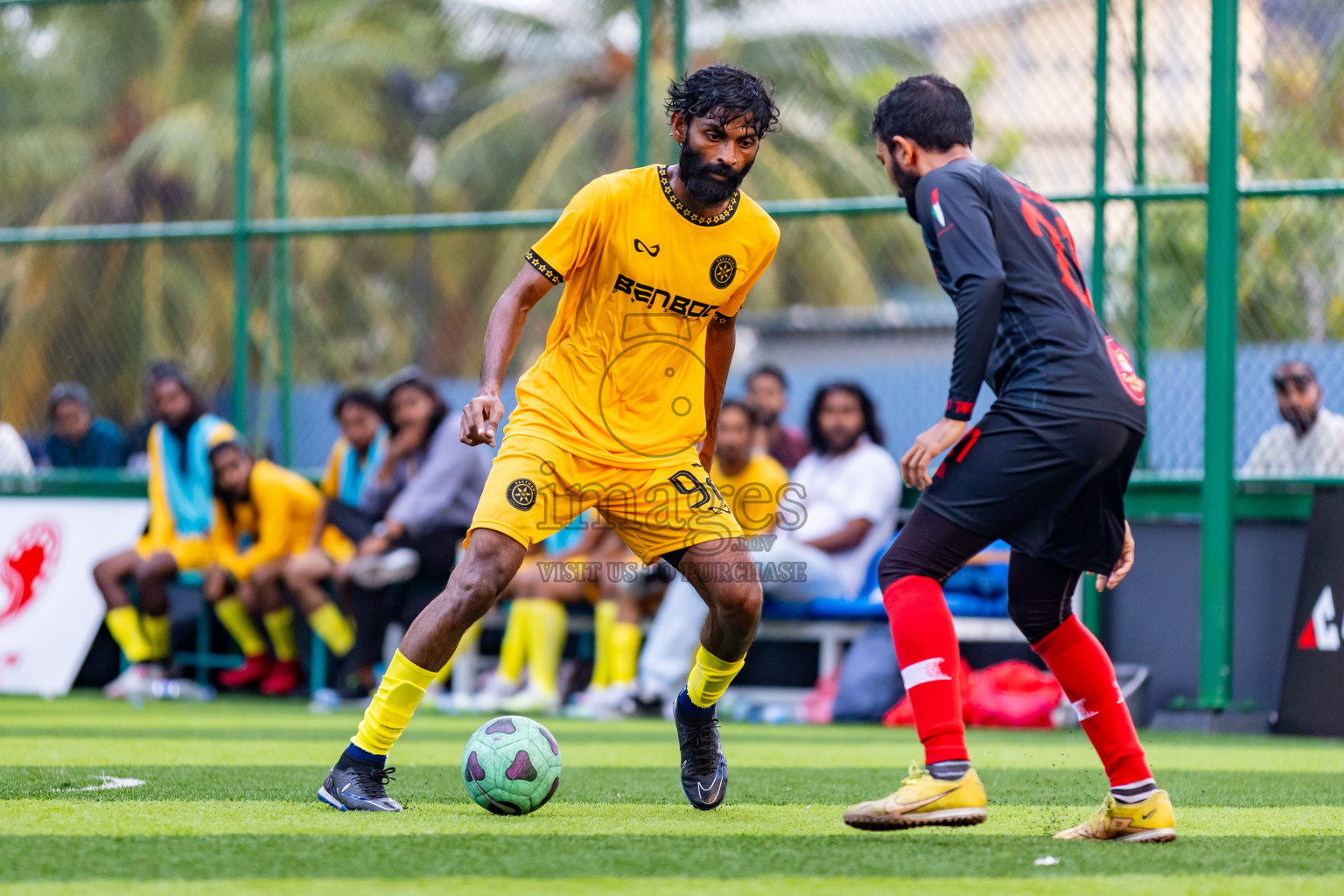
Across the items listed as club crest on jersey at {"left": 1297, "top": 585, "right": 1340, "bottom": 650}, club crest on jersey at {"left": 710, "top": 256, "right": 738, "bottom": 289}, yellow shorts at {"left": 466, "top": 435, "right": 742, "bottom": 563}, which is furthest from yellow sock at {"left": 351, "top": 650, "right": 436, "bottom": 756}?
club crest on jersey at {"left": 1297, "top": 585, "right": 1340, "bottom": 650}

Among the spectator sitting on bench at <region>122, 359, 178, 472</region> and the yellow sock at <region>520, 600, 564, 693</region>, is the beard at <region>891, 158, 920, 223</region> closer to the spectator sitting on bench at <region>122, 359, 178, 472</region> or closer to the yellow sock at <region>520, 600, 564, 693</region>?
the yellow sock at <region>520, 600, 564, 693</region>

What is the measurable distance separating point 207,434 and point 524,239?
32.6 ft

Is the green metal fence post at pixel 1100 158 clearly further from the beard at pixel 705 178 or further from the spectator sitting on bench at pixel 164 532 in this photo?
the spectator sitting on bench at pixel 164 532

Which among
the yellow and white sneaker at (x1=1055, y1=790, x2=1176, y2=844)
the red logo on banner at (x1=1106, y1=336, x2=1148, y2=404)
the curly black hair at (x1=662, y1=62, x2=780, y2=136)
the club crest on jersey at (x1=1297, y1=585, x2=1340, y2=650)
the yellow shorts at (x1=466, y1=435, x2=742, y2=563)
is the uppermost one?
the curly black hair at (x1=662, y1=62, x2=780, y2=136)

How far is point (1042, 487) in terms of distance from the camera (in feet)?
→ 13.5

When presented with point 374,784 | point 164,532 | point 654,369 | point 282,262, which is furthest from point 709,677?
point 282,262

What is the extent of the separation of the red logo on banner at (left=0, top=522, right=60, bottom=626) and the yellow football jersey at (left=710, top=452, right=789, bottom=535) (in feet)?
16.6

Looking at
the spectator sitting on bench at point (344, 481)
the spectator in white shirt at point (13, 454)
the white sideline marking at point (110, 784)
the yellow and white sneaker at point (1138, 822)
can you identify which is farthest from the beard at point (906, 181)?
the spectator in white shirt at point (13, 454)

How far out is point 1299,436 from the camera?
30.0 ft

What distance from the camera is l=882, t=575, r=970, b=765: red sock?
13.6 ft

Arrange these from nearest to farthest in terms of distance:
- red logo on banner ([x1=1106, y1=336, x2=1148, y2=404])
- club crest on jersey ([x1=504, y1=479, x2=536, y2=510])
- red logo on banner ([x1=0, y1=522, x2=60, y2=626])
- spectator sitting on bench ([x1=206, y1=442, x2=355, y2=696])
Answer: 1. red logo on banner ([x1=1106, y1=336, x2=1148, y2=404])
2. club crest on jersey ([x1=504, y1=479, x2=536, y2=510])
3. spectator sitting on bench ([x1=206, y1=442, x2=355, y2=696])
4. red logo on banner ([x1=0, y1=522, x2=60, y2=626])

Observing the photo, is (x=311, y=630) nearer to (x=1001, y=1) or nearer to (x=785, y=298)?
(x=1001, y=1)

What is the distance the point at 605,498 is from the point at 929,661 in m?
1.24

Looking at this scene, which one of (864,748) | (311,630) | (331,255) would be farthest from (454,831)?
(331,255)
